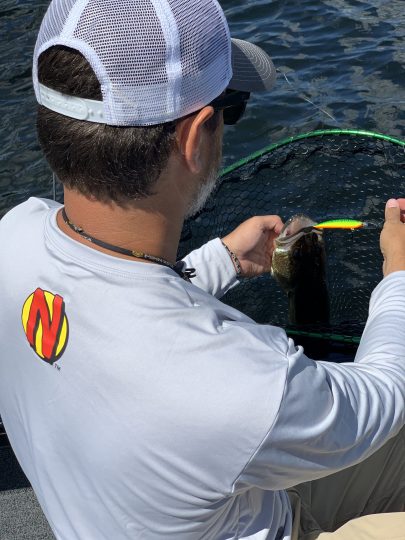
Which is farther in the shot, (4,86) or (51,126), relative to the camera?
(4,86)

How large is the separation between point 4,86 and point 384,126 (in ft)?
12.5

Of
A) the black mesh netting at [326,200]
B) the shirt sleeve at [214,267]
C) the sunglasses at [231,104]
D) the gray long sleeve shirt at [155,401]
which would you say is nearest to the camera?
the gray long sleeve shirt at [155,401]

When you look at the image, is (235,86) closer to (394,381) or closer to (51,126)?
(51,126)

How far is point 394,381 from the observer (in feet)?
6.68

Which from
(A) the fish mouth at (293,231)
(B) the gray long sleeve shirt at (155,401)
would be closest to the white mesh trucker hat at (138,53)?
(B) the gray long sleeve shirt at (155,401)

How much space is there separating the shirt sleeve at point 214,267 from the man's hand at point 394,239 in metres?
0.62

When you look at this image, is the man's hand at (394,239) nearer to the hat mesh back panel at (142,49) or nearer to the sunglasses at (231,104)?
the sunglasses at (231,104)

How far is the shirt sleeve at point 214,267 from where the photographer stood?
2988mm

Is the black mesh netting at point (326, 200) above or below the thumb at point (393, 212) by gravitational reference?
below

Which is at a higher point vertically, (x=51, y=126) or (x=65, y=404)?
(x=51, y=126)

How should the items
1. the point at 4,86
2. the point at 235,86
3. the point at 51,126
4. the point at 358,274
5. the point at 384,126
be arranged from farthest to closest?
the point at 4,86 → the point at 384,126 → the point at 358,274 → the point at 235,86 → the point at 51,126

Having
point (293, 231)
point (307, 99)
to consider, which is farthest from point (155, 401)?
point (307, 99)

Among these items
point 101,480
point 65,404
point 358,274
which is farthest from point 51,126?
point 358,274

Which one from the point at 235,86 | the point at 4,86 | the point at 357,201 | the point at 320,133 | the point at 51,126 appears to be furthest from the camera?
the point at 4,86
